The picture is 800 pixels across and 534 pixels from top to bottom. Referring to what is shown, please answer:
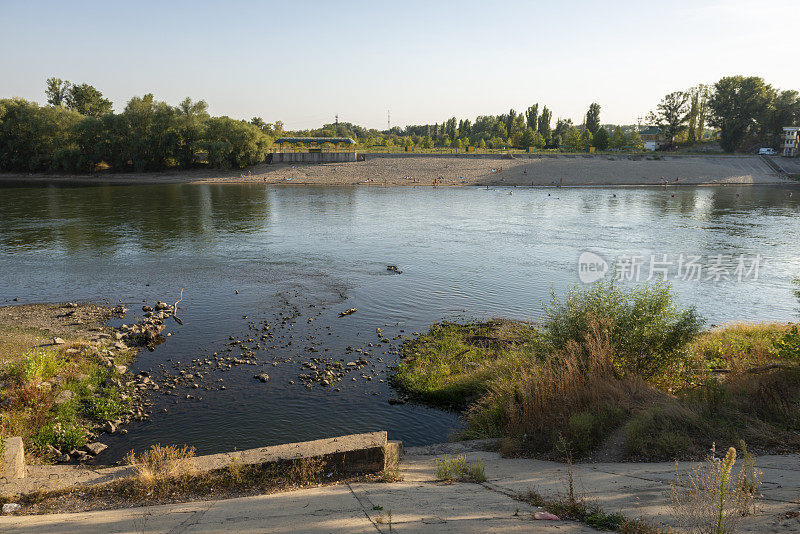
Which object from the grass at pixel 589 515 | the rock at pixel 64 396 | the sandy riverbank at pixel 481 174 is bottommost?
the rock at pixel 64 396

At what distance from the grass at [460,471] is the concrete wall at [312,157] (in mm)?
87696

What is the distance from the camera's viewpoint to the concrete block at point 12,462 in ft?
27.3

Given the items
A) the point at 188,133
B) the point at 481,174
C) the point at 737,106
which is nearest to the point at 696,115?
the point at 737,106

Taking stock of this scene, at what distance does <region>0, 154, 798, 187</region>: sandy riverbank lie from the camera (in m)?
80.9

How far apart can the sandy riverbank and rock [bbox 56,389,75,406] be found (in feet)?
224

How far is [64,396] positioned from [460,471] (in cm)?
1095

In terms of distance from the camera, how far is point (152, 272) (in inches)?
1081

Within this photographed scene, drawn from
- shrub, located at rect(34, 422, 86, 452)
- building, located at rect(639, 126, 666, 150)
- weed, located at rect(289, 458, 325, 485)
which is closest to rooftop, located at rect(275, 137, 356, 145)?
building, located at rect(639, 126, 666, 150)

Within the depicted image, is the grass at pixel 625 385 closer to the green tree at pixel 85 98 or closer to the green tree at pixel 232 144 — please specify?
the green tree at pixel 232 144

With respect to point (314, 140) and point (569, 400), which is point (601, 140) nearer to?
point (314, 140)

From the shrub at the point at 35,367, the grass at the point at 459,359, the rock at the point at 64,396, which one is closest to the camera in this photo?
the rock at the point at 64,396

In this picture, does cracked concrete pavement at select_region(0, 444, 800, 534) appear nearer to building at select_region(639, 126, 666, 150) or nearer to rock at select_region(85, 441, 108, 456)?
rock at select_region(85, 441, 108, 456)

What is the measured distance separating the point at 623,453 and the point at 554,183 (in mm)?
76759

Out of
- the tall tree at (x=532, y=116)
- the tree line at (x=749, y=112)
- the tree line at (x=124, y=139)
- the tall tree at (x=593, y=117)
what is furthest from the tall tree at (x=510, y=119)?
the tree line at (x=124, y=139)
